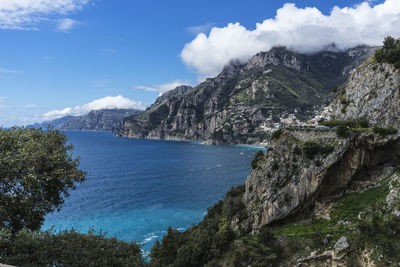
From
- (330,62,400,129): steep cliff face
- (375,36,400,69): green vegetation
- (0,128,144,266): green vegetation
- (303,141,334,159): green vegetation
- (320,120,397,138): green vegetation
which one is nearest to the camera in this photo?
(0,128,144,266): green vegetation

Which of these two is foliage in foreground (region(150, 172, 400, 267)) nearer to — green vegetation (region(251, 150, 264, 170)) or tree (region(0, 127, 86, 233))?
green vegetation (region(251, 150, 264, 170))

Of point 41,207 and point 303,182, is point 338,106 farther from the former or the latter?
point 41,207

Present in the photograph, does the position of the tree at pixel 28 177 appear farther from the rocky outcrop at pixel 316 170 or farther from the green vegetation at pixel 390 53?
the green vegetation at pixel 390 53

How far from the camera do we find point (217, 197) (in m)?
72.4

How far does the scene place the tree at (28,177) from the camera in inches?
471

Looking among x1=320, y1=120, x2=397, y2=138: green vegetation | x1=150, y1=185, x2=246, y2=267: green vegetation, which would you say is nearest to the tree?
x1=150, y1=185, x2=246, y2=267: green vegetation

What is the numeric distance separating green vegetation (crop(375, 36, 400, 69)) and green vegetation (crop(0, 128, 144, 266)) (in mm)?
50104

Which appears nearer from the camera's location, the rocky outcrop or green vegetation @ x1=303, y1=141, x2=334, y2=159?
the rocky outcrop

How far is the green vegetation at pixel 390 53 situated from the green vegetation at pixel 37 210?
5010 centimetres

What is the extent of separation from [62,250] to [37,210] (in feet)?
10.2

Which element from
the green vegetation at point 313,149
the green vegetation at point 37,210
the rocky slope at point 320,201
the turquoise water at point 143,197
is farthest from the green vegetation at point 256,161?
the green vegetation at point 37,210

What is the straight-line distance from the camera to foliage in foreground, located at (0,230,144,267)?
33.6 ft

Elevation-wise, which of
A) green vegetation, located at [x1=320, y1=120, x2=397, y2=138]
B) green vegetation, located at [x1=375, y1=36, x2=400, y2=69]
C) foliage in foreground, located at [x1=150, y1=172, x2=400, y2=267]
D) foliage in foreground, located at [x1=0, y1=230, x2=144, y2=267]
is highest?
green vegetation, located at [x1=375, y1=36, x2=400, y2=69]

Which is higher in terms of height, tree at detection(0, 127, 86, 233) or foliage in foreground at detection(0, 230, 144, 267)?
tree at detection(0, 127, 86, 233)
